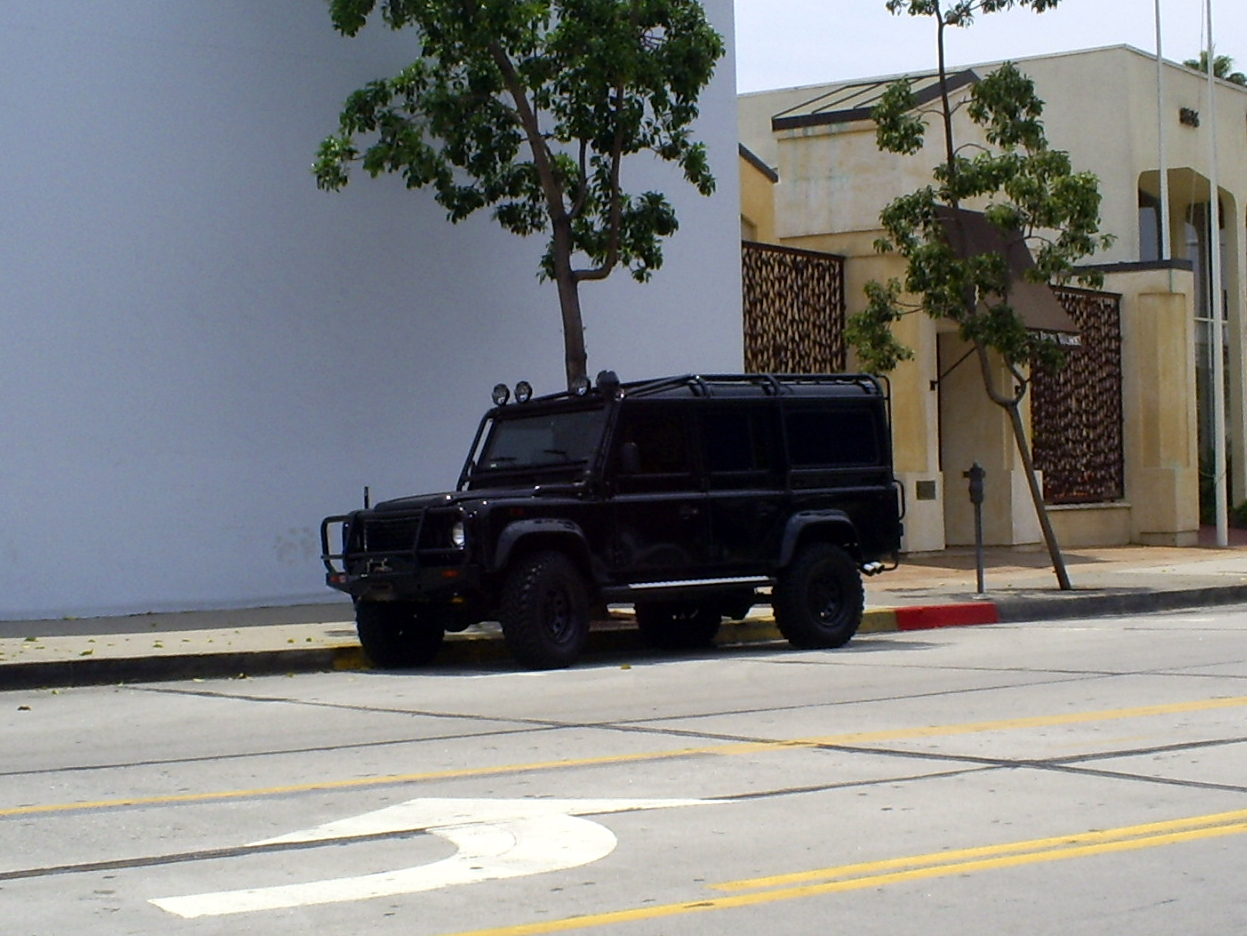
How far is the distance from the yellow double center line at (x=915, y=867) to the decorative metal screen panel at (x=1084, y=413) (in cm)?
2242

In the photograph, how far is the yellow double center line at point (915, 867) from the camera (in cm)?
561

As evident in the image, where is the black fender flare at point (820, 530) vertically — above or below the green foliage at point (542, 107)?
below

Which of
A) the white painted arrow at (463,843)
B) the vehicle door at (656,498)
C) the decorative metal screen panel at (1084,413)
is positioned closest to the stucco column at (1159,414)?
the decorative metal screen panel at (1084,413)

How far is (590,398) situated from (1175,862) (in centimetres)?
867

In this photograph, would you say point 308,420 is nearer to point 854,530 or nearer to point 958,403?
point 854,530

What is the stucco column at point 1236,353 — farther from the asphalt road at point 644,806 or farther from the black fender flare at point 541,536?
the black fender flare at point 541,536

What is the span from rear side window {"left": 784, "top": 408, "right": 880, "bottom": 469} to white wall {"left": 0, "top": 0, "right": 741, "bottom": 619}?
5594 millimetres

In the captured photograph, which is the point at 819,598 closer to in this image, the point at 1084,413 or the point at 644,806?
the point at 644,806

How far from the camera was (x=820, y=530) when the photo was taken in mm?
15141

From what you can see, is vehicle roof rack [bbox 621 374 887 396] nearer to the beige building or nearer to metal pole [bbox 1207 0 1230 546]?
the beige building

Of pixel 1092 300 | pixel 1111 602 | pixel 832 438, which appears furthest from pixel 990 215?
pixel 1092 300

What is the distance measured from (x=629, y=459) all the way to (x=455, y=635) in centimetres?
294

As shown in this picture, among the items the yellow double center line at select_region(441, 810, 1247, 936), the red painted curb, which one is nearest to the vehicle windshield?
the red painted curb

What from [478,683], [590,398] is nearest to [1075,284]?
[590,398]
